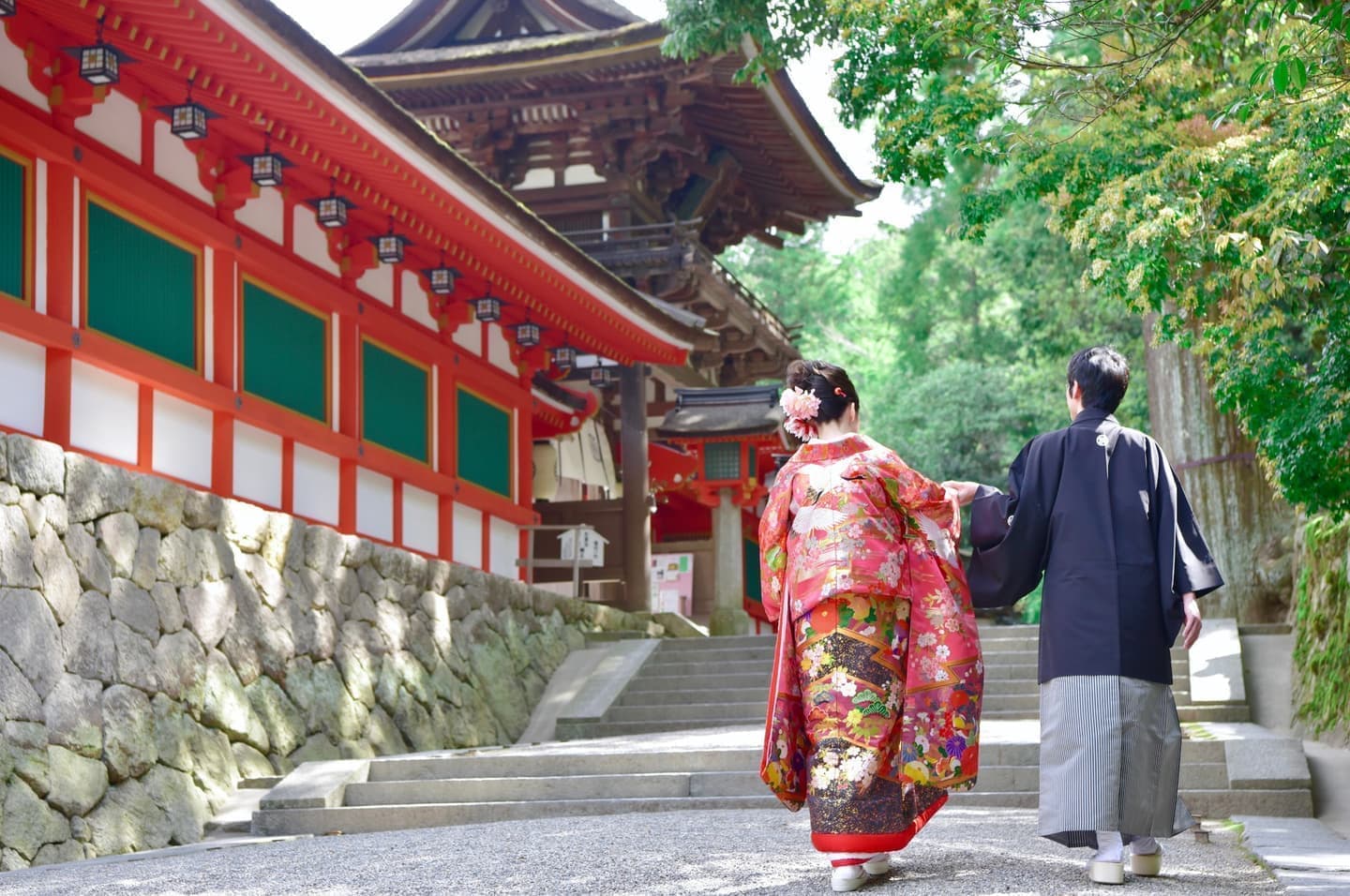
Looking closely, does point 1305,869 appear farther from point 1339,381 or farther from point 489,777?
point 489,777

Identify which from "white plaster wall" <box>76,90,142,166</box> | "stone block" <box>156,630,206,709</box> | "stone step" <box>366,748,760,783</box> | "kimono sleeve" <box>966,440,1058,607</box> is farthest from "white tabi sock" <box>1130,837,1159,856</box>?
"white plaster wall" <box>76,90,142,166</box>

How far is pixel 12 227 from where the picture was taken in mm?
8789

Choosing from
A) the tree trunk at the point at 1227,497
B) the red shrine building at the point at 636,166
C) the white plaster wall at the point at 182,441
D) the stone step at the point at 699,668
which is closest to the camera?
the white plaster wall at the point at 182,441

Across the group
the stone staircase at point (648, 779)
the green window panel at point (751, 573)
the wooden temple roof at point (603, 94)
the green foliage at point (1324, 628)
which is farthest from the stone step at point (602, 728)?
the green window panel at point (751, 573)

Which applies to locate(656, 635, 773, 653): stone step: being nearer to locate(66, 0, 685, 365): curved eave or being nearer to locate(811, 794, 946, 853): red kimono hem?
locate(66, 0, 685, 365): curved eave

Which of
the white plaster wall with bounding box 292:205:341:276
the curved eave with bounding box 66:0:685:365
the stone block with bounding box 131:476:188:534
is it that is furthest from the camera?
the white plaster wall with bounding box 292:205:341:276

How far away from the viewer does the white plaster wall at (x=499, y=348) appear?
15.9 metres

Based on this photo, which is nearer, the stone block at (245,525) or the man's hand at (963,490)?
the man's hand at (963,490)

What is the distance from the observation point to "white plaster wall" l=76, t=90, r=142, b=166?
380 inches

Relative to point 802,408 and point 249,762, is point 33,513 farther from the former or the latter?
point 802,408

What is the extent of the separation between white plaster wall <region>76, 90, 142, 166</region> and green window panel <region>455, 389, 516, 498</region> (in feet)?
17.0

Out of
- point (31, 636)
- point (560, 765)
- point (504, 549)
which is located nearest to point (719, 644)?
point (504, 549)

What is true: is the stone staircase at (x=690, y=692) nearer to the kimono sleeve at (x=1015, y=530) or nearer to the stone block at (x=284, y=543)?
the stone block at (x=284, y=543)

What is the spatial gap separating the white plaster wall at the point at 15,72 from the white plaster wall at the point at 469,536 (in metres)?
6.52
